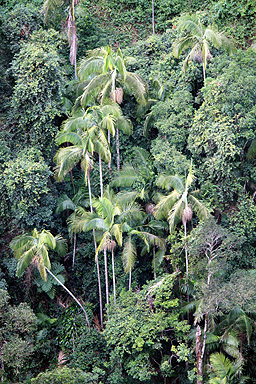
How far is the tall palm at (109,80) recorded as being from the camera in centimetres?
1911

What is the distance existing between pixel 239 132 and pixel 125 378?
30.6ft

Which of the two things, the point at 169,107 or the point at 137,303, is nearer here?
the point at 137,303

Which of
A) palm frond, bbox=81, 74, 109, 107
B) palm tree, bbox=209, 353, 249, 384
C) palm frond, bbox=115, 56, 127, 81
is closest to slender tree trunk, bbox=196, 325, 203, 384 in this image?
palm tree, bbox=209, 353, 249, 384

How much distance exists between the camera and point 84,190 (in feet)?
69.1

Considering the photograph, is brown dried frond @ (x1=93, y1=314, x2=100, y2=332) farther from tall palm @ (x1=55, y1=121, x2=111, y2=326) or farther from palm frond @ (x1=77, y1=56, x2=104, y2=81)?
palm frond @ (x1=77, y1=56, x2=104, y2=81)

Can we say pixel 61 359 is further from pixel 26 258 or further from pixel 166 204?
pixel 166 204

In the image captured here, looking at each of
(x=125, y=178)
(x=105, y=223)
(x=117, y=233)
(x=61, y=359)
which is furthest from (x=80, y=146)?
(x=61, y=359)

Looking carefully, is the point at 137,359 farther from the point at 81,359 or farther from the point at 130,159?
the point at 130,159

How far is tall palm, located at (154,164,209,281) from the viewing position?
679 inches

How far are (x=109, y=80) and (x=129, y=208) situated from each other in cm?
486

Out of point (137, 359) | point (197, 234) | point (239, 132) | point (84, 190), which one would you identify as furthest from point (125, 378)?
point (239, 132)

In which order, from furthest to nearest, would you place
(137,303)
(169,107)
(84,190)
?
(84,190) → (169,107) → (137,303)

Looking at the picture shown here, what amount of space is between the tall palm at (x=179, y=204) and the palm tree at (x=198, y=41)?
456 cm

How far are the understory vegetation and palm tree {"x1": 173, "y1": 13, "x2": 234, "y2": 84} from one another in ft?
0.19
